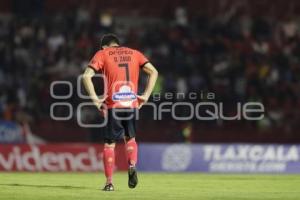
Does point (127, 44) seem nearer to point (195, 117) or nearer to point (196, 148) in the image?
point (195, 117)

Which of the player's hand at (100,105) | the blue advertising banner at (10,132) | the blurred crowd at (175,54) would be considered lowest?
the player's hand at (100,105)

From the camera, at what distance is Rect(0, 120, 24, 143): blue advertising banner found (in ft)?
78.7

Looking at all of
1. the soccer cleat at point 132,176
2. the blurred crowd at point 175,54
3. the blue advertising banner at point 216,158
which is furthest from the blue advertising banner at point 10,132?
the soccer cleat at point 132,176

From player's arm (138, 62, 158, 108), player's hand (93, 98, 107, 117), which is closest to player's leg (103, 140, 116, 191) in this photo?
player's hand (93, 98, 107, 117)

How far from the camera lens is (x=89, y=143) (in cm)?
2394

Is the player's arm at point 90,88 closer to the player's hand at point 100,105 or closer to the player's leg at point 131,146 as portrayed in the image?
the player's hand at point 100,105

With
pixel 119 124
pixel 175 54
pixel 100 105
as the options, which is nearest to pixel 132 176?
pixel 119 124

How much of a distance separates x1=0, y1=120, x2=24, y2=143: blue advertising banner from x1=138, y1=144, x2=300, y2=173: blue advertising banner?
3.90m

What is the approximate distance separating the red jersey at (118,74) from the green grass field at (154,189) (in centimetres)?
137

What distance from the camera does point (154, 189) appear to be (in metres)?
13.9

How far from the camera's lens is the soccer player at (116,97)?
1325cm

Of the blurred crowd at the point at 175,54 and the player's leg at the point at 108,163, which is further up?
the blurred crowd at the point at 175,54

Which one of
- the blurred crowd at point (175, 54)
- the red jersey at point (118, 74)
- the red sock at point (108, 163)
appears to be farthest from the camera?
the blurred crowd at point (175, 54)

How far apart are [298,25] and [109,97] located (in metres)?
17.1
